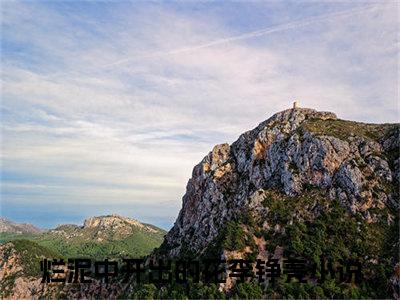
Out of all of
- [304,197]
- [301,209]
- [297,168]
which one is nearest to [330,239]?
[301,209]

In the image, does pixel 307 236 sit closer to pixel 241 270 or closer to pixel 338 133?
pixel 241 270

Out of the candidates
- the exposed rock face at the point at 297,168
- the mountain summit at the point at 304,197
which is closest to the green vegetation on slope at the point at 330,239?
the mountain summit at the point at 304,197

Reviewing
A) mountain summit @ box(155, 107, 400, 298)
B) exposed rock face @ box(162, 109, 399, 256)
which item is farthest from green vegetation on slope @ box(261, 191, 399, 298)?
exposed rock face @ box(162, 109, 399, 256)

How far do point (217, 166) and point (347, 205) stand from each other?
5999 cm

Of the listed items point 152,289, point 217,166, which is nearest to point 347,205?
point 217,166

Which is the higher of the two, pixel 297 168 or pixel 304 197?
pixel 297 168

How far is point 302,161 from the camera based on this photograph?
171 metres

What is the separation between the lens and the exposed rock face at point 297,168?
160500mm

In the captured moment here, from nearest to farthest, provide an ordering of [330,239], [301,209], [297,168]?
[330,239], [301,209], [297,168]

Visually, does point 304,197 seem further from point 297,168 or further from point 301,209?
point 297,168

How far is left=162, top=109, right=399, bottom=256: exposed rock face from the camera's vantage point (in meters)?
160

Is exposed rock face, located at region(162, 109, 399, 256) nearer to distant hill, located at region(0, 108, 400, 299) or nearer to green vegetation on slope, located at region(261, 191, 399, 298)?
distant hill, located at region(0, 108, 400, 299)

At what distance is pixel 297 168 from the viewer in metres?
171

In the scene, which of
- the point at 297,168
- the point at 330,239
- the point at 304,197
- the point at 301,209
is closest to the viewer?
the point at 330,239
